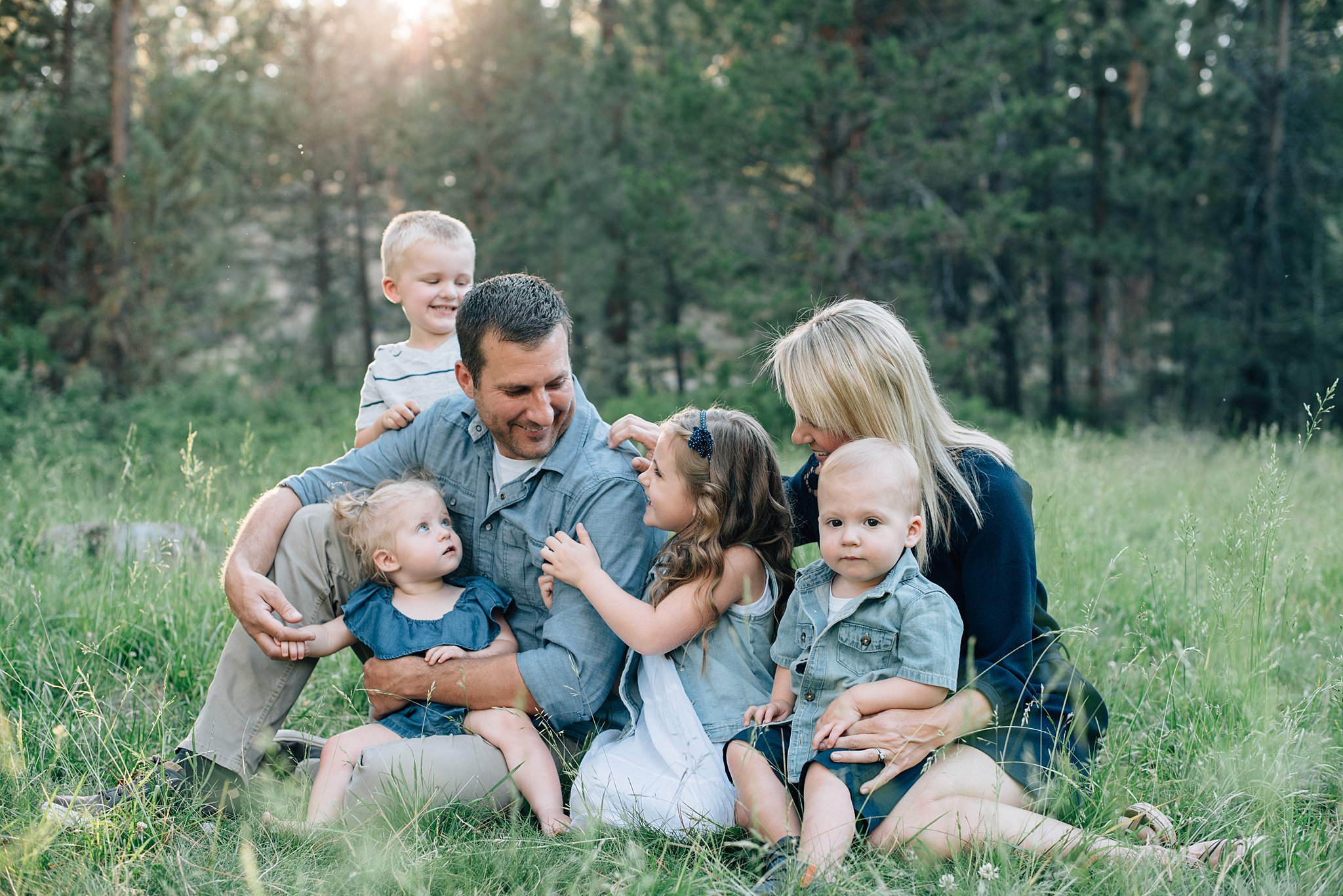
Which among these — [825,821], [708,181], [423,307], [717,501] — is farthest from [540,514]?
[708,181]

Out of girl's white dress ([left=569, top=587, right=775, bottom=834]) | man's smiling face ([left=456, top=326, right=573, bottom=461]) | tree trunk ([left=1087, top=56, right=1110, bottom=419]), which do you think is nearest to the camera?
girl's white dress ([left=569, top=587, right=775, bottom=834])

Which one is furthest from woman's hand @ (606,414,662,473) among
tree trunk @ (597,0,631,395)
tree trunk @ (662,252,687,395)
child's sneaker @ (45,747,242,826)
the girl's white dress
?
tree trunk @ (662,252,687,395)

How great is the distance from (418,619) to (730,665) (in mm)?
974

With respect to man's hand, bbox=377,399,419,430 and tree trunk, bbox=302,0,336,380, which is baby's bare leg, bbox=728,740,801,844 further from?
tree trunk, bbox=302,0,336,380

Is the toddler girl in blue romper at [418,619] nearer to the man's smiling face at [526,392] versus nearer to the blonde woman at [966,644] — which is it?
the man's smiling face at [526,392]

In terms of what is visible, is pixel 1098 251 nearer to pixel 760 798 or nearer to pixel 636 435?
pixel 636 435

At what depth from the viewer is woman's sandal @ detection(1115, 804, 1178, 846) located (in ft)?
7.50

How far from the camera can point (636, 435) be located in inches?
114

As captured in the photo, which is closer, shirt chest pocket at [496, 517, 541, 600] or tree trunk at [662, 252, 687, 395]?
shirt chest pocket at [496, 517, 541, 600]

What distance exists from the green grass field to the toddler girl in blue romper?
21 cm

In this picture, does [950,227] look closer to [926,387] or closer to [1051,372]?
[1051,372]

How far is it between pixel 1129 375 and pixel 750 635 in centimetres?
2053

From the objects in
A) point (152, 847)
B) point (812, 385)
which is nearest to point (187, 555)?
point (152, 847)

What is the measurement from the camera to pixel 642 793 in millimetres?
2529
